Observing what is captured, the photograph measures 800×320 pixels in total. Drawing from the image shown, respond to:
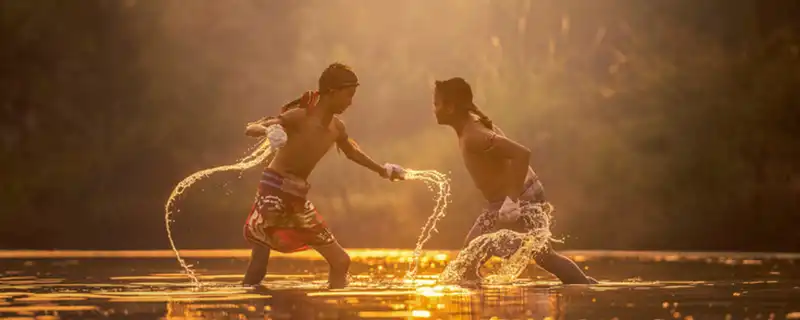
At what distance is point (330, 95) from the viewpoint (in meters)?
14.3

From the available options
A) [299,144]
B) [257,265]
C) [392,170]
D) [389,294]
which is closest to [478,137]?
[392,170]

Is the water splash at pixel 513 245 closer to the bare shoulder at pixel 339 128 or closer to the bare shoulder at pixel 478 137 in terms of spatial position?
the bare shoulder at pixel 478 137

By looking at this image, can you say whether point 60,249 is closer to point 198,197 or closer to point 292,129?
point 198,197

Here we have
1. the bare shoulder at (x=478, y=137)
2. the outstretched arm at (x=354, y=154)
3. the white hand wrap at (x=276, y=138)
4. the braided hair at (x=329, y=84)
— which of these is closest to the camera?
the white hand wrap at (x=276, y=138)

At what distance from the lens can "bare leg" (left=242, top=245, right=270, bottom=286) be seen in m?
14.4

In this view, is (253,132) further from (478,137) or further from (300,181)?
(478,137)

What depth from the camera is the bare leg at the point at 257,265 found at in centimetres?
1437

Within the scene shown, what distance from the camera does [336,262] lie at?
47.1 feet

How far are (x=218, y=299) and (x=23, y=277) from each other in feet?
15.5

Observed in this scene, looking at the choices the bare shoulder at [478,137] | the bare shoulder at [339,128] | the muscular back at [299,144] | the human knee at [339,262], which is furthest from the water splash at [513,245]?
the muscular back at [299,144]

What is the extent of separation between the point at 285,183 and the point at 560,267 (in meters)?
2.52

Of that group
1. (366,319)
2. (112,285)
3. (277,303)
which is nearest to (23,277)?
(112,285)

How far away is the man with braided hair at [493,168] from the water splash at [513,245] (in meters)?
0.02

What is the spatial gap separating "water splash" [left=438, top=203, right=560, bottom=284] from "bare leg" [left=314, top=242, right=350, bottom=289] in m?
1.06
